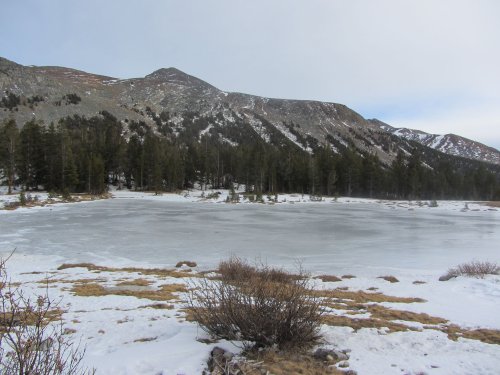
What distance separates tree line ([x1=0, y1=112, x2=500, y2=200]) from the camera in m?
68.8

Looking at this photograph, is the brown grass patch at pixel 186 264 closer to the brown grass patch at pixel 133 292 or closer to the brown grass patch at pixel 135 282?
the brown grass patch at pixel 135 282

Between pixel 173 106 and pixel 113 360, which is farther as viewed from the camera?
pixel 173 106

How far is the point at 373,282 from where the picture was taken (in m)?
13.0

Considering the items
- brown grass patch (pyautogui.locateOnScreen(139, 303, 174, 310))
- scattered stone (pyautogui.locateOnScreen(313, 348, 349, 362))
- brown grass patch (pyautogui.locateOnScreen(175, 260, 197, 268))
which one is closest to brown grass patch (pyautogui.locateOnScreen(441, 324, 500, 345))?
scattered stone (pyautogui.locateOnScreen(313, 348, 349, 362))

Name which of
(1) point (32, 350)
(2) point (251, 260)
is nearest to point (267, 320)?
(1) point (32, 350)

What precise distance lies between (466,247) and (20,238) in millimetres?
23776

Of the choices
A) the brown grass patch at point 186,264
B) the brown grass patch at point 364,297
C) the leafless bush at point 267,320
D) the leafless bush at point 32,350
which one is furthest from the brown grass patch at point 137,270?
the leafless bush at point 267,320

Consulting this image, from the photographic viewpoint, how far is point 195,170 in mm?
97125

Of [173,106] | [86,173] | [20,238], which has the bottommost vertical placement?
[20,238]

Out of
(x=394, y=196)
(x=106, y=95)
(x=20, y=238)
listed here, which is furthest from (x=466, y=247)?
(x=106, y=95)

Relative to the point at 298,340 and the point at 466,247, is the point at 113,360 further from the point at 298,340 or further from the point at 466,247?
the point at 466,247

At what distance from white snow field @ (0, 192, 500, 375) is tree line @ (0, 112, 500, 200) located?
123ft

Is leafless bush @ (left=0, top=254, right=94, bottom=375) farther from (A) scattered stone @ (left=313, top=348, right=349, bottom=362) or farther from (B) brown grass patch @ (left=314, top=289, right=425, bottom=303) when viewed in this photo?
(B) brown grass patch @ (left=314, top=289, right=425, bottom=303)

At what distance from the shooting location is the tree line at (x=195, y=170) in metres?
68.8
